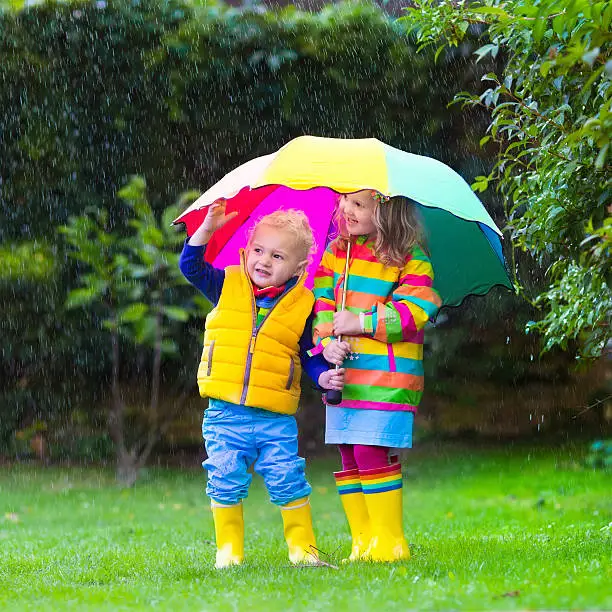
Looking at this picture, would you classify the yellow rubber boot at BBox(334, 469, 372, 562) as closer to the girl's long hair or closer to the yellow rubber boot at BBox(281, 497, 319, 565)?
the yellow rubber boot at BBox(281, 497, 319, 565)

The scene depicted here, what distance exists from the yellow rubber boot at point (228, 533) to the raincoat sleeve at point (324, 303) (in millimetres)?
709

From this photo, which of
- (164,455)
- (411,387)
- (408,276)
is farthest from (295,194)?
(164,455)

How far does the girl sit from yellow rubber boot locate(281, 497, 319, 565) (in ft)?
0.67

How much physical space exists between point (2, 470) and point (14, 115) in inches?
118

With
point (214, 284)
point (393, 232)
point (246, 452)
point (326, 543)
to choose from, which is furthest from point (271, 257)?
point (326, 543)

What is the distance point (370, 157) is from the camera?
12.9 feet

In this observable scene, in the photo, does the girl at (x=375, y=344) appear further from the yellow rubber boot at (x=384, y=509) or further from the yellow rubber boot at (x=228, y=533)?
the yellow rubber boot at (x=228, y=533)

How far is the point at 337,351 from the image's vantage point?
3.99m

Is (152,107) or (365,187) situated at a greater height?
(152,107)

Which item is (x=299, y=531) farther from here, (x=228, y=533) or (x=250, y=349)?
(x=250, y=349)

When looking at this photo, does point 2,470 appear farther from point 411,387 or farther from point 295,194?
point 411,387

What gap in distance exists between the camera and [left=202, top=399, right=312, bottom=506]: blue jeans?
401 centimetres

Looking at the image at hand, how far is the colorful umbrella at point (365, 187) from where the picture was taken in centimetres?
379

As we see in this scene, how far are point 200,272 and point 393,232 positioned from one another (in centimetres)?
80
